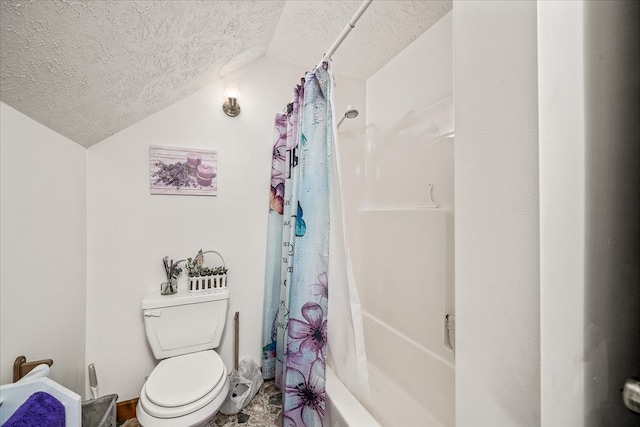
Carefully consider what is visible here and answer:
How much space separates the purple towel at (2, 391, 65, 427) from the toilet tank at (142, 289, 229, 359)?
1.98 ft

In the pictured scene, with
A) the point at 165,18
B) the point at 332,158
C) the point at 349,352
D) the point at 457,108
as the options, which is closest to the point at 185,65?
the point at 165,18

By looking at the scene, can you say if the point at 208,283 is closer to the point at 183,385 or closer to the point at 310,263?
the point at 183,385

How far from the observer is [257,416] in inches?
55.4

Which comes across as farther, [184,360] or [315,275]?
[184,360]

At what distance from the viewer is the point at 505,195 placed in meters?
0.45

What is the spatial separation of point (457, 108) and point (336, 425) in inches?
46.6

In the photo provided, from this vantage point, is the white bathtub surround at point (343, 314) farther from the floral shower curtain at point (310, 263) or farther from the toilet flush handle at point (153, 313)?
the toilet flush handle at point (153, 313)

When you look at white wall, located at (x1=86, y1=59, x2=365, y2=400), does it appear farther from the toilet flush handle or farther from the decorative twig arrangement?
the toilet flush handle

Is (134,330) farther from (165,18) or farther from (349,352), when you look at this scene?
(165,18)

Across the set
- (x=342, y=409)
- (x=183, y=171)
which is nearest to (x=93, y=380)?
(x=183, y=171)

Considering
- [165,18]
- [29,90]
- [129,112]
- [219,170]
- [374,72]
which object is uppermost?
[374,72]

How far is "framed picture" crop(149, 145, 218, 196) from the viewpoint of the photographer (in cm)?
150

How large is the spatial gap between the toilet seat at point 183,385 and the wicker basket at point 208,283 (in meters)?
0.35

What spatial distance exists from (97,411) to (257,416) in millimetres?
759
